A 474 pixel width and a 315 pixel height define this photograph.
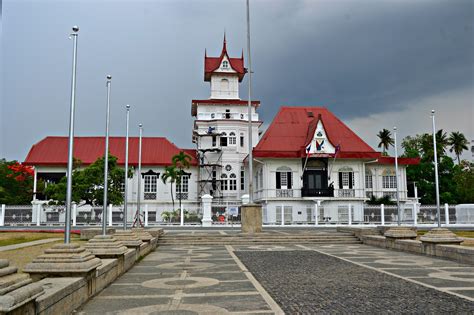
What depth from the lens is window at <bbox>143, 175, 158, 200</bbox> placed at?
157 feet

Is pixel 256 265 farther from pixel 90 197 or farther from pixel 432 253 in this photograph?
pixel 90 197

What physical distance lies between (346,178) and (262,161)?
26.6 ft

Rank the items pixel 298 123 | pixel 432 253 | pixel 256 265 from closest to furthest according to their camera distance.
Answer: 1. pixel 256 265
2. pixel 432 253
3. pixel 298 123

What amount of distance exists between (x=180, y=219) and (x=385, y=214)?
616 inches

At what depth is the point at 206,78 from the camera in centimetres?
5209

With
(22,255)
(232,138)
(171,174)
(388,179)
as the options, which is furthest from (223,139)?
(22,255)

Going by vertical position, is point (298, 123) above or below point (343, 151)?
above

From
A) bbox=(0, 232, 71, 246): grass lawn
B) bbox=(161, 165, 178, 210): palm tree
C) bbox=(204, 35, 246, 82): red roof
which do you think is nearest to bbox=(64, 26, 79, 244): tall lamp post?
bbox=(0, 232, 71, 246): grass lawn

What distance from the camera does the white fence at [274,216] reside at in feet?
107

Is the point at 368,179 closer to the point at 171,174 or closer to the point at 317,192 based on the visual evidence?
the point at 317,192

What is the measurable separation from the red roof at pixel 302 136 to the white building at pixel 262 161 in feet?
0.30

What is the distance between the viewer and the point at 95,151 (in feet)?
164

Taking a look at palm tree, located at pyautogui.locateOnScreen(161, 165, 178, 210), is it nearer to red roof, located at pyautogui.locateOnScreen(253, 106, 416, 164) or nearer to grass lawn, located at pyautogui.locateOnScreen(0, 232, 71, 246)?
red roof, located at pyautogui.locateOnScreen(253, 106, 416, 164)

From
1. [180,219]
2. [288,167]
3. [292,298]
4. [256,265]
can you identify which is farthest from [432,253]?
[288,167]
